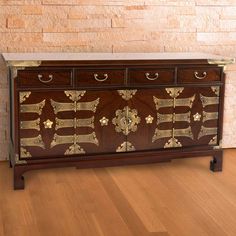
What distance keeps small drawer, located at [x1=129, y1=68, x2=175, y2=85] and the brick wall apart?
0.63m

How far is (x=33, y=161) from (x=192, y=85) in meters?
1.30

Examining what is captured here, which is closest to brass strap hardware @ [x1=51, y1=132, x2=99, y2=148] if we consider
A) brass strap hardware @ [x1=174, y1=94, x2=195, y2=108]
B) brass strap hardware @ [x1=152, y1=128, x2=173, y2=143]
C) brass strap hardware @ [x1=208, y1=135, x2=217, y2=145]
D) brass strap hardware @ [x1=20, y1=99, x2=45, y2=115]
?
brass strap hardware @ [x1=20, y1=99, x2=45, y2=115]

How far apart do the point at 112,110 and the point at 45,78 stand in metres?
0.55

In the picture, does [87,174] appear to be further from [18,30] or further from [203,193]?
[18,30]

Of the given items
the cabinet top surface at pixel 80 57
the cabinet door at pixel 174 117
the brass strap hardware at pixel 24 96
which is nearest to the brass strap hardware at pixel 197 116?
the cabinet door at pixel 174 117

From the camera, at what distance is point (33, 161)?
11.5 ft

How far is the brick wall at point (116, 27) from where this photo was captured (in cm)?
395

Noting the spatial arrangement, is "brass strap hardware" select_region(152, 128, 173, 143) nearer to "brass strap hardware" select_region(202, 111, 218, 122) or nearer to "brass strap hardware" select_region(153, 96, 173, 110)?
"brass strap hardware" select_region(153, 96, 173, 110)

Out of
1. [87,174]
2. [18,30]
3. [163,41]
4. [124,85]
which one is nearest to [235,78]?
[163,41]

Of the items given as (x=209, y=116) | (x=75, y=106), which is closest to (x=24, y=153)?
(x=75, y=106)

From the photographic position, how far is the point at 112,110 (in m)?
3.62

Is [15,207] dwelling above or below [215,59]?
below

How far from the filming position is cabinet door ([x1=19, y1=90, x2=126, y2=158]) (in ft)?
11.3

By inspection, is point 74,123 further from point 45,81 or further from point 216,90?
point 216,90
